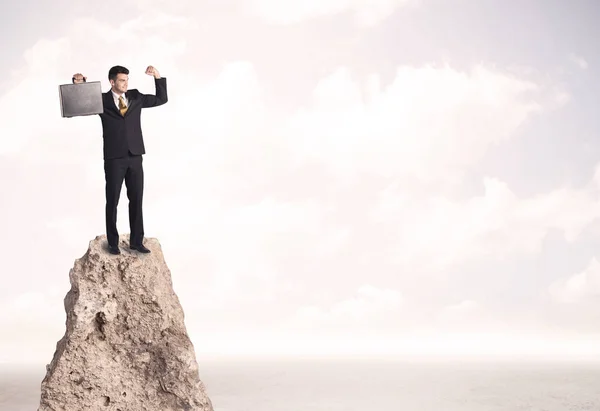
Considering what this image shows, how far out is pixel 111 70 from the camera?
9047mm

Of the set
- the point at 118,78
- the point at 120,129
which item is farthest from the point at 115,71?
the point at 120,129

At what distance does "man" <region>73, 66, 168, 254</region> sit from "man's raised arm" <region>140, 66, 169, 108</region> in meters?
0.12

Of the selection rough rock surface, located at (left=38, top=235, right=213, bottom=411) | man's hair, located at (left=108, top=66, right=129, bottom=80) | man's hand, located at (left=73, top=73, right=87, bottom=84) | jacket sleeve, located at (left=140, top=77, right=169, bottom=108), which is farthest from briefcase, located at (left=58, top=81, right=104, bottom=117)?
rough rock surface, located at (left=38, top=235, right=213, bottom=411)

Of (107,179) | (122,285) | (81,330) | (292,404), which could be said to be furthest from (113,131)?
(292,404)

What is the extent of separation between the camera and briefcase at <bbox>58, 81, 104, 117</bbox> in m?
8.76

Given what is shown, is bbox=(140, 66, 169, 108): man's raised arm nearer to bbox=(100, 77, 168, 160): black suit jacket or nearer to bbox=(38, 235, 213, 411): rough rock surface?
bbox=(100, 77, 168, 160): black suit jacket

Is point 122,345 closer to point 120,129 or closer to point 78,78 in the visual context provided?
point 120,129

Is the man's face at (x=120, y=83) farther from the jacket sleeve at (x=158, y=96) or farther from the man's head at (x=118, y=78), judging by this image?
the jacket sleeve at (x=158, y=96)

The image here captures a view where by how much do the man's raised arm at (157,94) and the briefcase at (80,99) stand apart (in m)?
0.66

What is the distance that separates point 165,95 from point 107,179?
1.34 metres

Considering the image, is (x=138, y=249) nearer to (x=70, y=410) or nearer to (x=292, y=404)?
(x=70, y=410)

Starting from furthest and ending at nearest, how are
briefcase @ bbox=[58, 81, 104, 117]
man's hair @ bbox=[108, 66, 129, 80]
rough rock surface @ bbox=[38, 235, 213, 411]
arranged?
1. man's hair @ bbox=[108, 66, 129, 80]
2. briefcase @ bbox=[58, 81, 104, 117]
3. rough rock surface @ bbox=[38, 235, 213, 411]

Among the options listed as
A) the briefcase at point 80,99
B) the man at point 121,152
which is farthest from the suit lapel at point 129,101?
the briefcase at point 80,99

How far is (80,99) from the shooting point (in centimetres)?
879
